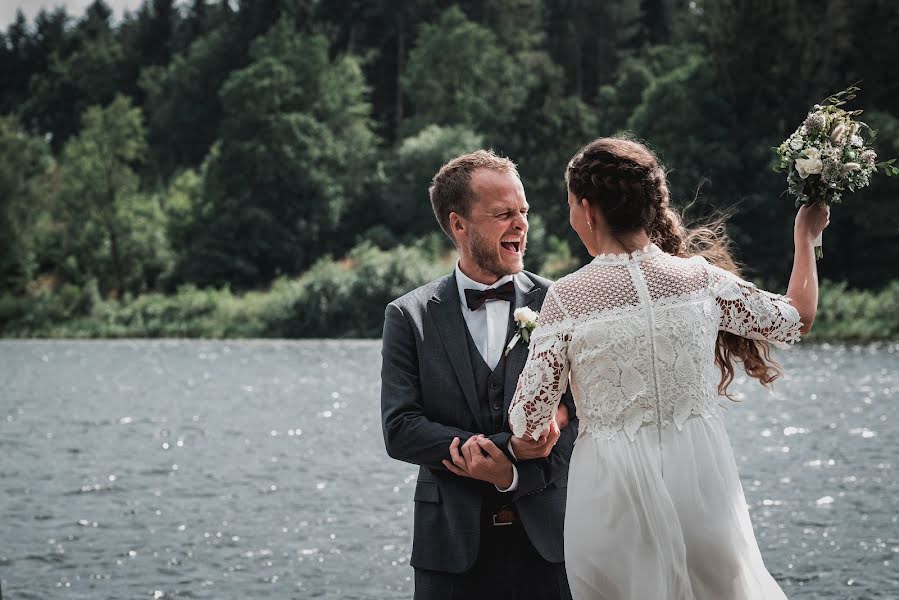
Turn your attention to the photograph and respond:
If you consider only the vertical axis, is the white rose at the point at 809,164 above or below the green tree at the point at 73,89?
below

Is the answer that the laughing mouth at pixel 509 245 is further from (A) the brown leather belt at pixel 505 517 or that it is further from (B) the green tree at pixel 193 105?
(B) the green tree at pixel 193 105

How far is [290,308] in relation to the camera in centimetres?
5506

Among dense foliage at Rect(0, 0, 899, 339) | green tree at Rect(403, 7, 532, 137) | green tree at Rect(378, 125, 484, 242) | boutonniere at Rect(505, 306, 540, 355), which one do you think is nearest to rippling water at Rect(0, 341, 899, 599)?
boutonniere at Rect(505, 306, 540, 355)

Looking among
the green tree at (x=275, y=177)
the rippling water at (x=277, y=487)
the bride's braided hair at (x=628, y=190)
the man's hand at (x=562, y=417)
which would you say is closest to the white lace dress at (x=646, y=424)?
the bride's braided hair at (x=628, y=190)

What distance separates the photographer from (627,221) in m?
3.79

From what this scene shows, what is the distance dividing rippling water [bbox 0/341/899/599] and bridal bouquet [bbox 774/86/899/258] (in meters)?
6.99

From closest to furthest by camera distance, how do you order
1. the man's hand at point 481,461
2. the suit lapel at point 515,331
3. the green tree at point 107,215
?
the man's hand at point 481,461 < the suit lapel at point 515,331 < the green tree at point 107,215

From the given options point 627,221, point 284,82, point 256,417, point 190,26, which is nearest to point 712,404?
point 627,221

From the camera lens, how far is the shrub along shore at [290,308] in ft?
150

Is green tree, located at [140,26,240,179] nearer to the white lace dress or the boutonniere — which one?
the boutonniere

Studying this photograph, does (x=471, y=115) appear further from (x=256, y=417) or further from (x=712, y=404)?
(x=712, y=404)

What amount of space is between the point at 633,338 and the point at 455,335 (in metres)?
0.74

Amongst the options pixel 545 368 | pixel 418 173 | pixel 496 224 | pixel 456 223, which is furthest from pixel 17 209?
pixel 545 368

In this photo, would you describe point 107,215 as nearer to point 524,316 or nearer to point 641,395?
point 524,316
